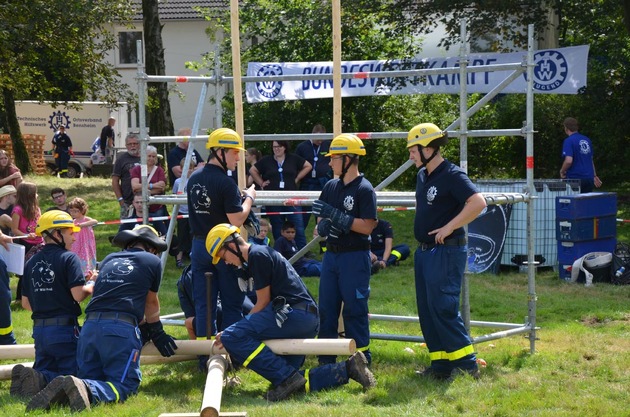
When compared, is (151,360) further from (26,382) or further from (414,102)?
(414,102)

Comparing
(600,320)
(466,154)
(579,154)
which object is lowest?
(600,320)

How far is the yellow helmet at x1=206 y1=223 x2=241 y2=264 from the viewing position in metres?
7.20

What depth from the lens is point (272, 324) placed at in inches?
291

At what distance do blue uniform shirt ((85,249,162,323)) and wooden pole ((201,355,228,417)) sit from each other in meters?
0.76

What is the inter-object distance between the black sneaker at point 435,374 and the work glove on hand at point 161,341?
2.08 m

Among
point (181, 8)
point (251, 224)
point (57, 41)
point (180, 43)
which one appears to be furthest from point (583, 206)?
point (181, 8)

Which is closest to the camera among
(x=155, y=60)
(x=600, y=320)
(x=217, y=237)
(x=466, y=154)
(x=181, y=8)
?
(x=217, y=237)

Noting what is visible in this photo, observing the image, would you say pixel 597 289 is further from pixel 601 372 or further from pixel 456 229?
pixel 456 229

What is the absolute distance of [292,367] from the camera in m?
7.46

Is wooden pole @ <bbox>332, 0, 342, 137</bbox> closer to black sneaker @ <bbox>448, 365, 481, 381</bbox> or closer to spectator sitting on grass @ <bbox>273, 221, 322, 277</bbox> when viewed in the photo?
black sneaker @ <bbox>448, 365, 481, 381</bbox>

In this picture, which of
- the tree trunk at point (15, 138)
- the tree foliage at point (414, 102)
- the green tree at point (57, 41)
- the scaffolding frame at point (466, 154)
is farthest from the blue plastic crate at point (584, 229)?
the tree trunk at point (15, 138)

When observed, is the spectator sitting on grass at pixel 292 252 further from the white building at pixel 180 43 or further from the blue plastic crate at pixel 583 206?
the white building at pixel 180 43

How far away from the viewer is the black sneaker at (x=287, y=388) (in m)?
7.27

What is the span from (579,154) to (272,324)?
8.96 meters
